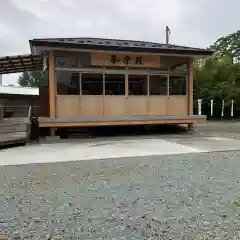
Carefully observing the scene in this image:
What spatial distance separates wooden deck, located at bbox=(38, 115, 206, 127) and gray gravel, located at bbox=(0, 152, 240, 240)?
4.24 metres

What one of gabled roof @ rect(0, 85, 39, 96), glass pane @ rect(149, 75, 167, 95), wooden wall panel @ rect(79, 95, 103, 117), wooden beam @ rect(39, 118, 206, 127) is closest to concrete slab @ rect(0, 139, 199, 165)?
wooden beam @ rect(39, 118, 206, 127)

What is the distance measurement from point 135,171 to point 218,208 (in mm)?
2058

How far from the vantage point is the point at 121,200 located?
3.77 m

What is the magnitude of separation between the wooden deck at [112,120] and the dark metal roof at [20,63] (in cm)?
328

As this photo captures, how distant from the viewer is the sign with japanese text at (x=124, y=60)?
10.9 meters

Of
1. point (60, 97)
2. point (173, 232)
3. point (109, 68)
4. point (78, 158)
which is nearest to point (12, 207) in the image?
point (173, 232)

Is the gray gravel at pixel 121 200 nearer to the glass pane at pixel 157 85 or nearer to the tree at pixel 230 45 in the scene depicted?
the glass pane at pixel 157 85

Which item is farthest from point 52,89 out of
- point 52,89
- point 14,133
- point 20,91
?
point 20,91

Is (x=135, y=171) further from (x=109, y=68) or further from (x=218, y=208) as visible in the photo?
(x=109, y=68)

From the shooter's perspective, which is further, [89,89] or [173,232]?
[89,89]

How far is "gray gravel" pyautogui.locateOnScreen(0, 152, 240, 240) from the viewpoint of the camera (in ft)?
9.53

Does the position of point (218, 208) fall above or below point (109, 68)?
below

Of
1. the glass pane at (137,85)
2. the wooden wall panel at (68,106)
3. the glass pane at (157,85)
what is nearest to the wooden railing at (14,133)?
the wooden wall panel at (68,106)

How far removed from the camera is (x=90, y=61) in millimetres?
10852
